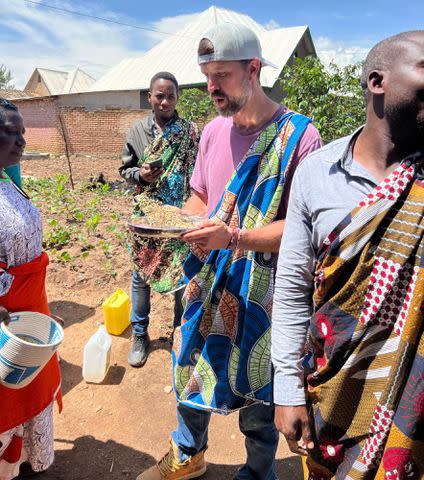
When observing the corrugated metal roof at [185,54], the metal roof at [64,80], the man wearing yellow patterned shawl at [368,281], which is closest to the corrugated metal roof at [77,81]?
the metal roof at [64,80]

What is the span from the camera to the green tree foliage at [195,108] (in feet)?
37.7

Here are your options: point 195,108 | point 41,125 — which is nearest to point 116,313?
point 195,108

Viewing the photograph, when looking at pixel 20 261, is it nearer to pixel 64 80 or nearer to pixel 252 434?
pixel 252 434

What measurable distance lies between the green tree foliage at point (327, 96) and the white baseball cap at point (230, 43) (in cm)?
390

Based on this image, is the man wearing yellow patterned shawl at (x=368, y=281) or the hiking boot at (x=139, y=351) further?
the hiking boot at (x=139, y=351)

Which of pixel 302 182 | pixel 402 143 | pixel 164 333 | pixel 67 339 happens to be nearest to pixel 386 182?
pixel 402 143

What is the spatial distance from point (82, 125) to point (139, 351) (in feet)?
43.0

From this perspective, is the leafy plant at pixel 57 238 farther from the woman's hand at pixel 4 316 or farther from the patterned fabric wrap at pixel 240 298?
the patterned fabric wrap at pixel 240 298

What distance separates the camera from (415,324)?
1.01 metres

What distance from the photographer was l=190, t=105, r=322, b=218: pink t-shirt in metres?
1.65

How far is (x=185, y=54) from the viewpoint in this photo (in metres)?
18.4

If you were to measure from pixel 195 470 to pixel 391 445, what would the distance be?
143 cm

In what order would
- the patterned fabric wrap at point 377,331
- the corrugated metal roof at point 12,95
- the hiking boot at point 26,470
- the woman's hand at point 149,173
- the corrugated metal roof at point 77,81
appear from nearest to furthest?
the patterned fabric wrap at point 377,331 < the hiking boot at point 26,470 < the woman's hand at point 149,173 < the corrugated metal roof at point 12,95 < the corrugated metal roof at point 77,81

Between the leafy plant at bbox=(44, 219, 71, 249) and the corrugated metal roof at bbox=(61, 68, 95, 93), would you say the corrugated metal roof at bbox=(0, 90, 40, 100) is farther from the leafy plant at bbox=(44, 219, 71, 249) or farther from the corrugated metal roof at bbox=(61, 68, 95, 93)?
the leafy plant at bbox=(44, 219, 71, 249)
